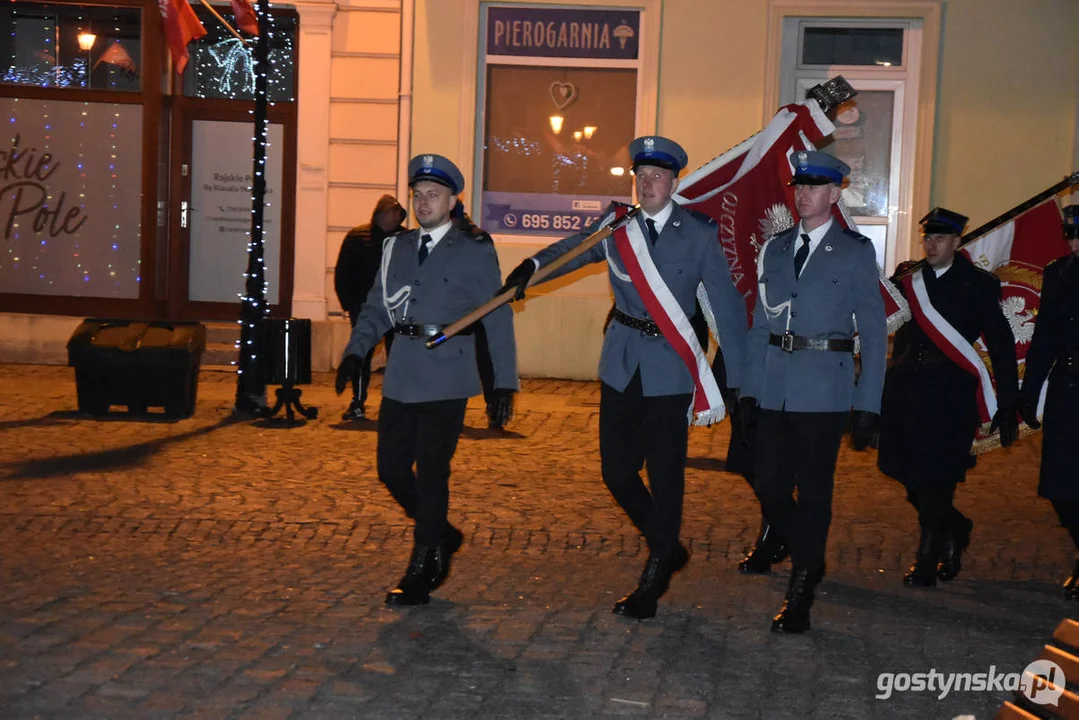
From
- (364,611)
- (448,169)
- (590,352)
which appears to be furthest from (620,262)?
(590,352)

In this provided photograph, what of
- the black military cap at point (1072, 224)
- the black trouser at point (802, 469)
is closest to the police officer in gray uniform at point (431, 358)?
the black trouser at point (802, 469)

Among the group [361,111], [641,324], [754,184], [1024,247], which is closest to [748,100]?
[361,111]

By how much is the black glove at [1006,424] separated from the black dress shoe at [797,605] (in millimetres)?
1609

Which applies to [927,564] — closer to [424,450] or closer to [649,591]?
[649,591]

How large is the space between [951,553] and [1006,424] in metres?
0.67

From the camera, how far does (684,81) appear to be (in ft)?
49.5

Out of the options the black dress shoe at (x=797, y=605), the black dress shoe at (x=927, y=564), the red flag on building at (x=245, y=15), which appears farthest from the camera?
the red flag on building at (x=245, y=15)

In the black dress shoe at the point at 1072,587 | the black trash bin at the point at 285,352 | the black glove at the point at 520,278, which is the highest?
the black glove at the point at 520,278

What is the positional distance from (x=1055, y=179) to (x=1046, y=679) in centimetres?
1217

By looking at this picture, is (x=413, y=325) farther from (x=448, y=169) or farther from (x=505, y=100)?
(x=505, y=100)

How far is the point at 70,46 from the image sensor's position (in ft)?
53.0

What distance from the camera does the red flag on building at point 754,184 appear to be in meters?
7.68

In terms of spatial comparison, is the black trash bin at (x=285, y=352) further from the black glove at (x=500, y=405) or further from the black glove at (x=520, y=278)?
the black glove at (x=520, y=278)

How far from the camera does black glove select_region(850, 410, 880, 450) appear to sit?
6.31m
